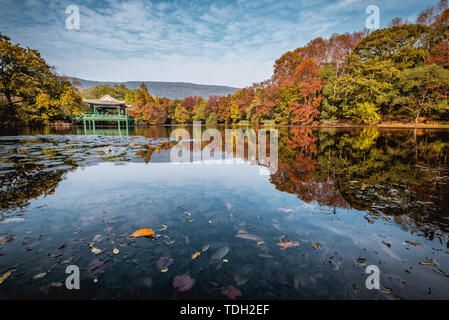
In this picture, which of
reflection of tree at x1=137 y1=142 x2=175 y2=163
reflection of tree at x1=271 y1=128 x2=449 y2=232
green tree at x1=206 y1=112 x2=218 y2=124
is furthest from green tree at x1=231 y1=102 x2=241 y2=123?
reflection of tree at x1=271 y1=128 x2=449 y2=232

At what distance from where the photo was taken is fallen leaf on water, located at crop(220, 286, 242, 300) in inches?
66.5

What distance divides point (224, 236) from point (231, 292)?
0.88 meters

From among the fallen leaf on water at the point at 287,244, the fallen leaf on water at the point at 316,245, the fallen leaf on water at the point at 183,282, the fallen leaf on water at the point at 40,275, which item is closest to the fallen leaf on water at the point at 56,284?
the fallen leaf on water at the point at 40,275

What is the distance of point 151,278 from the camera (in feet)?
6.08

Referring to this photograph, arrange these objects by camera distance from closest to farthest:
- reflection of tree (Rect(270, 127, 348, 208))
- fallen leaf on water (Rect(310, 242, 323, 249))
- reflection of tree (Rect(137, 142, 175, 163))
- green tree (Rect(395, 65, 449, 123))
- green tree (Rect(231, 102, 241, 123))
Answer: fallen leaf on water (Rect(310, 242, 323, 249)) → reflection of tree (Rect(270, 127, 348, 208)) → reflection of tree (Rect(137, 142, 175, 163)) → green tree (Rect(395, 65, 449, 123)) → green tree (Rect(231, 102, 241, 123))

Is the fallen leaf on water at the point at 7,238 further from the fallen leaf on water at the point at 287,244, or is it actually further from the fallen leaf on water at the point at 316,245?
the fallen leaf on water at the point at 316,245

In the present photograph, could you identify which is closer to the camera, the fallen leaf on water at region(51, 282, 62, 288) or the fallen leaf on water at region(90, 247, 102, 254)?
the fallen leaf on water at region(51, 282, 62, 288)

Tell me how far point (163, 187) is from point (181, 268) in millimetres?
2740

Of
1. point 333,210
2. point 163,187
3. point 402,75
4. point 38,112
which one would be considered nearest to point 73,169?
point 163,187

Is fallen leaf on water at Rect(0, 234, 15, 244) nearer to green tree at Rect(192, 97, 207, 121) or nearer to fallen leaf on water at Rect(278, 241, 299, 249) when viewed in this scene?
fallen leaf on water at Rect(278, 241, 299, 249)

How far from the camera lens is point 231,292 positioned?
1.72 metres

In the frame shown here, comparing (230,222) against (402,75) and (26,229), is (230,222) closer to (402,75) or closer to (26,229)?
(26,229)

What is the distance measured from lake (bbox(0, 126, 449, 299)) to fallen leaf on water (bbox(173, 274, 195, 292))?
11mm

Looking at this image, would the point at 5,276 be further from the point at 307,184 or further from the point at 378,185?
the point at 378,185
